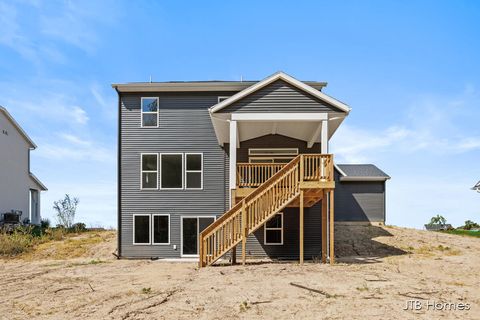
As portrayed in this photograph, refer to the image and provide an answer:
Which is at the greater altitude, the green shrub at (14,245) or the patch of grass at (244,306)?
→ the patch of grass at (244,306)

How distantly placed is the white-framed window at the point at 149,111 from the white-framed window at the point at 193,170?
2.32 metres

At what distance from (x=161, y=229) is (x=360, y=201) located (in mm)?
15221

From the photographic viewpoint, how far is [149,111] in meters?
19.1

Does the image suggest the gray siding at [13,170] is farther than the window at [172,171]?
Yes

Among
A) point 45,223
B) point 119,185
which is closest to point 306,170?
point 119,185

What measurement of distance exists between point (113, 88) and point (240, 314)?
14.0 metres

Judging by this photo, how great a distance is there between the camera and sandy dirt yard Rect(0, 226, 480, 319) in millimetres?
8562

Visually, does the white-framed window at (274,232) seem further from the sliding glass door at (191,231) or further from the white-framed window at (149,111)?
the white-framed window at (149,111)

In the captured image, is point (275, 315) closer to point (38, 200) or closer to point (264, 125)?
point (264, 125)

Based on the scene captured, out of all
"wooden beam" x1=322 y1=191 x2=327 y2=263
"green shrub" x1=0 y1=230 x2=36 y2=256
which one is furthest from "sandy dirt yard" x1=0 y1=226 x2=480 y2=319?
"green shrub" x1=0 y1=230 x2=36 y2=256

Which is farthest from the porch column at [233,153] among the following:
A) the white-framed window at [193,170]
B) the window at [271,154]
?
the white-framed window at [193,170]

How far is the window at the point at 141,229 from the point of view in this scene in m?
18.7

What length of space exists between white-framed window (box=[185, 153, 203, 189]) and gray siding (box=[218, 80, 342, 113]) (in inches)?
174

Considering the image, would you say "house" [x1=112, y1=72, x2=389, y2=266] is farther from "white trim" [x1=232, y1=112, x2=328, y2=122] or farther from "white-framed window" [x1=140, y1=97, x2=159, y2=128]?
"white trim" [x1=232, y1=112, x2=328, y2=122]
